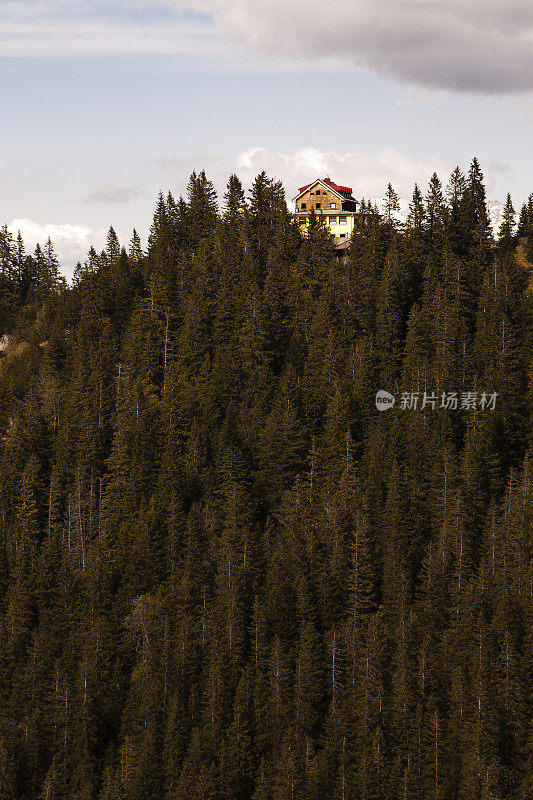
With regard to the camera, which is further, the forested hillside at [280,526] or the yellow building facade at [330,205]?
the yellow building facade at [330,205]

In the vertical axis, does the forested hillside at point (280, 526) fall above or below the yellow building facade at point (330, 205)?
below

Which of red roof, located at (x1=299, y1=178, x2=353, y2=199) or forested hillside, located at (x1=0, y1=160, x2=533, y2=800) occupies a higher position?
red roof, located at (x1=299, y1=178, x2=353, y2=199)

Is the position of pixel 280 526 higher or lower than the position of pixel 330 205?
lower

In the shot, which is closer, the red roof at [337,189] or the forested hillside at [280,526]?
the forested hillside at [280,526]

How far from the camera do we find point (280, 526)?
3438 inches

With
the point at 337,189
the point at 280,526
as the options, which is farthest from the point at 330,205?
the point at 280,526

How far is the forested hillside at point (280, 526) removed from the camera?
70.5m

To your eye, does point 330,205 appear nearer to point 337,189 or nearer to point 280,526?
point 337,189

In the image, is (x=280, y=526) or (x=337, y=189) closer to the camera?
(x=280, y=526)

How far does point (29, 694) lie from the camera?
83.1 meters

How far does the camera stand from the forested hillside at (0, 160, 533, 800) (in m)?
70.5

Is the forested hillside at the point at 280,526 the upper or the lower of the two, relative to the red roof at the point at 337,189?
lower

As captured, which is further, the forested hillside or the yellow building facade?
the yellow building facade

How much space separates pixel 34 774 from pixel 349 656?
1120 inches
